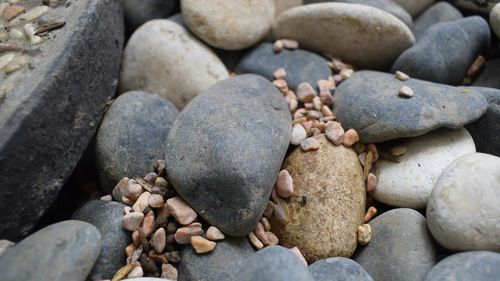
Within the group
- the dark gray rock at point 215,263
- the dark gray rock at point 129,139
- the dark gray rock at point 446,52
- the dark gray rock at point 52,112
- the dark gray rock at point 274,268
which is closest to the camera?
the dark gray rock at point 274,268

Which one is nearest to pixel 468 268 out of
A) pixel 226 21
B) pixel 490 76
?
pixel 490 76

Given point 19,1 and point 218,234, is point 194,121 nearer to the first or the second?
point 218,234

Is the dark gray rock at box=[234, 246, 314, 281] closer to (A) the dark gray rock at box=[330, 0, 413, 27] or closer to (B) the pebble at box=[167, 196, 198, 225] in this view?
(B) the pebble at box=[167, 196, 198, 225]

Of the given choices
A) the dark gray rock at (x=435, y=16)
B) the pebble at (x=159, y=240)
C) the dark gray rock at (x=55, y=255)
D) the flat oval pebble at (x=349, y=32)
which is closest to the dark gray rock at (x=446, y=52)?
the flat oval pebble at (x=349, y=32)

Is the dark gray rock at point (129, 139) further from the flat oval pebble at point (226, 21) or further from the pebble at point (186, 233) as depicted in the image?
the flat oval pebble at point (226, 21)

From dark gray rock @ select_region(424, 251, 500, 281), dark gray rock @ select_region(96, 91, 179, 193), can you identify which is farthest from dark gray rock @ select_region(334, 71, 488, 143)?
dark gray rock @ select_region(96, 91, 179, 193)

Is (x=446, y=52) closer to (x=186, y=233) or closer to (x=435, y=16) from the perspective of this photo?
(x=435, y=16)

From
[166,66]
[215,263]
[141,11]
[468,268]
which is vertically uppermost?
[141,11]
